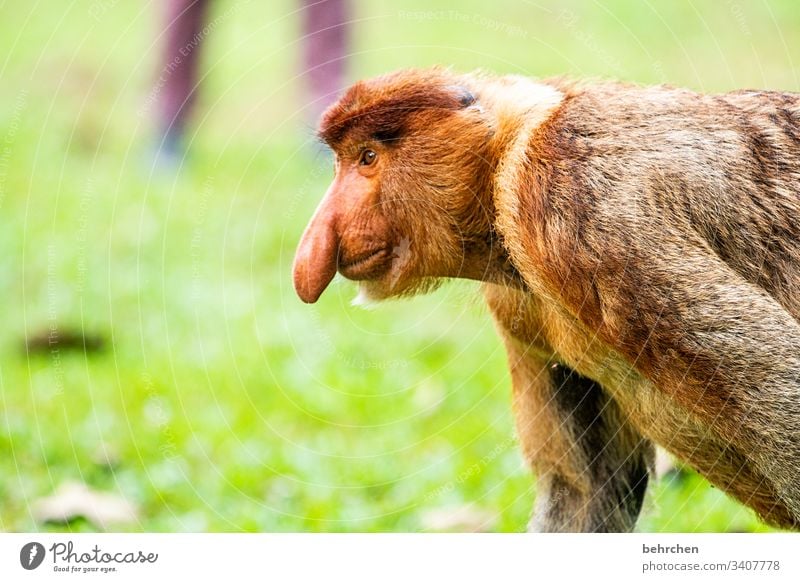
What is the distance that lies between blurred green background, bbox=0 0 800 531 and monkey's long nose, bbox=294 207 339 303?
0.70 m

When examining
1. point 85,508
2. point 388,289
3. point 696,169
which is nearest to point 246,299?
point 85,508

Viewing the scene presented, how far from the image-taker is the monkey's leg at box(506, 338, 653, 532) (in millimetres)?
4379

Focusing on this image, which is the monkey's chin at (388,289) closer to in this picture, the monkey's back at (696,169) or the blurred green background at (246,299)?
the blurred green background at (246,299)

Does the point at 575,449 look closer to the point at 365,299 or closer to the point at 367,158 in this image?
the point at 365,299

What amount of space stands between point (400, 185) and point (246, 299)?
306 cm

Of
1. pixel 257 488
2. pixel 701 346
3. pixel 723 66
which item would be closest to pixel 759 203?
pixel 701 346

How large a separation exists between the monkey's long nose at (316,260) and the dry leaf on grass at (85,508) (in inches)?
63.4

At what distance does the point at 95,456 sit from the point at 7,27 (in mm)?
2138

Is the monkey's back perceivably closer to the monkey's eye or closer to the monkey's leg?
the monkey's eye

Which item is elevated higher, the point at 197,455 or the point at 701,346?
the point at 701,346

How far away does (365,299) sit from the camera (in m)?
4.21

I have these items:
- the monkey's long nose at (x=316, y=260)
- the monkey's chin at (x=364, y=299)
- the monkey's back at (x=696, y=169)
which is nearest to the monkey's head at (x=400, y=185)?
the monkey's long nose at (x=316, y=260)
